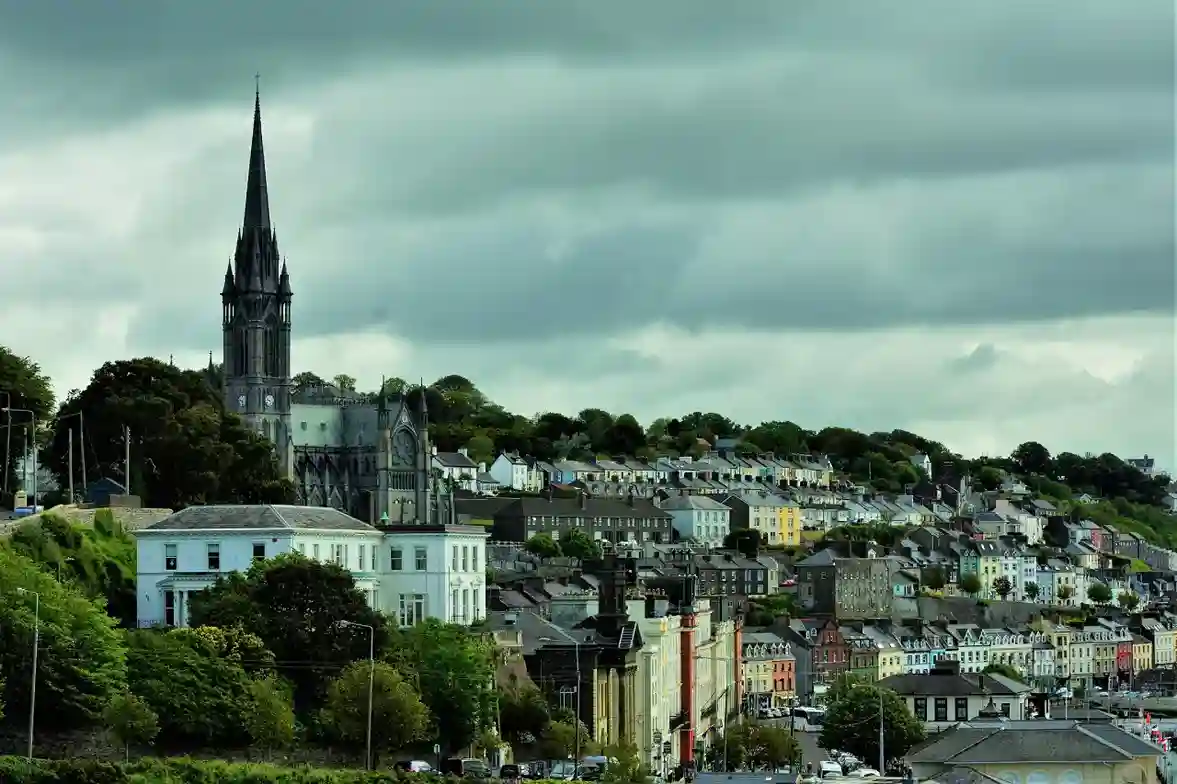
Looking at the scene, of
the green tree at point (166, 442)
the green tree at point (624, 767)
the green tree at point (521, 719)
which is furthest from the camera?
the green tree at point (166, 442)

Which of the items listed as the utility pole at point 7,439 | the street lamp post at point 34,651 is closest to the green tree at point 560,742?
the street lamp post at point 34,651

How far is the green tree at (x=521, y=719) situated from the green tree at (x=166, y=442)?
82.7ft

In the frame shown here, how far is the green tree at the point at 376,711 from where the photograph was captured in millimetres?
84500

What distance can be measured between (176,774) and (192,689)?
6.48m

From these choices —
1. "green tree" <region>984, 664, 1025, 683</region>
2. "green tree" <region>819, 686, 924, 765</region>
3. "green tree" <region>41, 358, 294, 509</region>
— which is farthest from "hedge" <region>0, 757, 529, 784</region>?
"green tree" <region>984, 664, 1025, 683</region>

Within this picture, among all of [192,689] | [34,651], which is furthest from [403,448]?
[34,651]

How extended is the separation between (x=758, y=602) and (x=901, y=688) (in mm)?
64818

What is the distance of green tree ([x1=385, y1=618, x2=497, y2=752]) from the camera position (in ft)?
294

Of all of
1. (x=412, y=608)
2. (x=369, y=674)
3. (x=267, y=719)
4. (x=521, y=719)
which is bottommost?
(x=521, y=719)

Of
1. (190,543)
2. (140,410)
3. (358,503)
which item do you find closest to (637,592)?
(140,410)

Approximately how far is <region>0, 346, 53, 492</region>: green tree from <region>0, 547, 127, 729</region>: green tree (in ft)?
119

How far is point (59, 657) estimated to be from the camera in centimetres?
8194

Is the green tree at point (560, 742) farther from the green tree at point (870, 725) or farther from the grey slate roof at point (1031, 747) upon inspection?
the green tree at point (870, 725)

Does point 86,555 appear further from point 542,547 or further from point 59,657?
point 542,547
